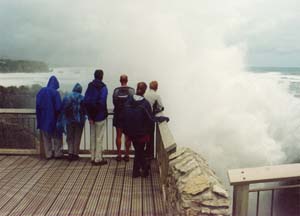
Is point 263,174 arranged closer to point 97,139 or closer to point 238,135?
point 97,139

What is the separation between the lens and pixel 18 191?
5402 millimetres

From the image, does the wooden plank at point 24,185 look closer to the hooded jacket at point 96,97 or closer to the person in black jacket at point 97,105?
the person in black jacket at point 97,105

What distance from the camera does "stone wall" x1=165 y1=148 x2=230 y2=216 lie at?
3.16 metres

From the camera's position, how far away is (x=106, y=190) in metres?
5.46

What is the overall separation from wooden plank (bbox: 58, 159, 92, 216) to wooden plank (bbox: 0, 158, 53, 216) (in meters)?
0.65

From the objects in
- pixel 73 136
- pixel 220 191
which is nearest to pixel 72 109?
pixel 73 136

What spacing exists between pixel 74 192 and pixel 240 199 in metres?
3.27

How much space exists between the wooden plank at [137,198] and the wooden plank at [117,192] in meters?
0.18

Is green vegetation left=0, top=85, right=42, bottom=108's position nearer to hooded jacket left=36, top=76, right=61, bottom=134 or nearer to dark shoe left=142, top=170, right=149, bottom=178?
hooded jacket left=36, top=76, right=61, bottom=134

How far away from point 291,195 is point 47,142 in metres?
14.1

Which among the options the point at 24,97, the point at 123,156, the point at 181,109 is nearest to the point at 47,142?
the point at 123,156

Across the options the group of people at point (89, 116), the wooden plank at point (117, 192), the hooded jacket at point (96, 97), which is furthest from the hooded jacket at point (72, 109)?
the wooden plank at point (117, 192)

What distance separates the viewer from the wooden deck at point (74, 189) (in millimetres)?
4754

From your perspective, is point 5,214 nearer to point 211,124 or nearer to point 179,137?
point 211,124
